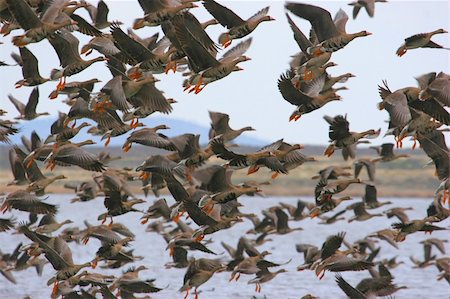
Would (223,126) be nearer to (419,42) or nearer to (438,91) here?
(419,42)

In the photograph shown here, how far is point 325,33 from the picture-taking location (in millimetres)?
15266

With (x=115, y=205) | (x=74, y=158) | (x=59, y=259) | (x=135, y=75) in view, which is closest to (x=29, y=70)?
(x=74, y=158)

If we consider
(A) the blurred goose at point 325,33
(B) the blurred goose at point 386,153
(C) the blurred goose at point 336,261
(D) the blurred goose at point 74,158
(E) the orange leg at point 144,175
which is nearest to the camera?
(A) the blurred goose at point 325,33

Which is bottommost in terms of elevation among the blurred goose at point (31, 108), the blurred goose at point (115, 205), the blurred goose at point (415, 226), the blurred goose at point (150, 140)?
the blurred goose at point (415, 226)

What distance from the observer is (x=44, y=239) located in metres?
15.4

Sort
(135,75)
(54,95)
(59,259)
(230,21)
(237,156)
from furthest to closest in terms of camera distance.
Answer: (54,95), (59,259), (135,75), (230,21), (237,156)

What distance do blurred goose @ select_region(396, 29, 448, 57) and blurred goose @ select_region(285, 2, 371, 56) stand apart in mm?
855

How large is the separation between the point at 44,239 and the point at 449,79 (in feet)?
20.1

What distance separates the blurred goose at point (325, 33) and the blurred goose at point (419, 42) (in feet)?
2.80

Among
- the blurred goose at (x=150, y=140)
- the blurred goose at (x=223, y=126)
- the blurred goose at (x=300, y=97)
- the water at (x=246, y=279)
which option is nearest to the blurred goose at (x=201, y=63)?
the blurred goose at (x=300, y=97)

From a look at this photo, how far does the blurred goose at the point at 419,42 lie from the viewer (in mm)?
15797

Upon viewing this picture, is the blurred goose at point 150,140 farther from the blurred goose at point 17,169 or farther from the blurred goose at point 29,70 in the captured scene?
the blurred goose at point 17,169

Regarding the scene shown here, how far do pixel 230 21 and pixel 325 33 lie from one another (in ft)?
4.58

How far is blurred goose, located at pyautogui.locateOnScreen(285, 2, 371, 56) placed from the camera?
15.1 metres
